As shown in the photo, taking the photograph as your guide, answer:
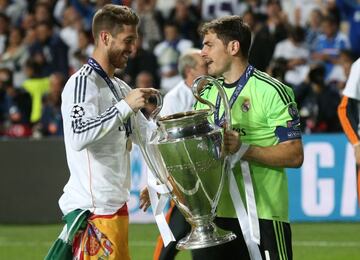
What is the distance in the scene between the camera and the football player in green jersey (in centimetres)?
537

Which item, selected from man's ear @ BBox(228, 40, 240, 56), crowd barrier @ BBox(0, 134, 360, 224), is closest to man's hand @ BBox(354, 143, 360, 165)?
man's ear @ BBox(228, 40, 240, 56)

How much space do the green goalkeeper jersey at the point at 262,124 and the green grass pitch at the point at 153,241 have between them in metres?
4.50

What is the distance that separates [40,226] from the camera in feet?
42.4

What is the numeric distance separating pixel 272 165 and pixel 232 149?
308mm

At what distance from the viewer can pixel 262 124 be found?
17.9 ft

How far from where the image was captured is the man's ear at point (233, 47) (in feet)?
17.9

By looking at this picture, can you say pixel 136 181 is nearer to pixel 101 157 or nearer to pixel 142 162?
pixel 142 162

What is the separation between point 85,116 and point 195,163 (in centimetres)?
62

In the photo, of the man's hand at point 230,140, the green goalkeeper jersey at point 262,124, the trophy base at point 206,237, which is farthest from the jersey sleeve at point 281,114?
the trophy base at point 206,237

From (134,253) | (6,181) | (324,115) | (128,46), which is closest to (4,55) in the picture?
(6,181)

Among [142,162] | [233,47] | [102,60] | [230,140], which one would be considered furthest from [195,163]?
[142,162]

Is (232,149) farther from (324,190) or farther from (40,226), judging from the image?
(40,226)

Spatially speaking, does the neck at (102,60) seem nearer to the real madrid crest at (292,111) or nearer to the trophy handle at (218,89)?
the trophy handle at (218,89)

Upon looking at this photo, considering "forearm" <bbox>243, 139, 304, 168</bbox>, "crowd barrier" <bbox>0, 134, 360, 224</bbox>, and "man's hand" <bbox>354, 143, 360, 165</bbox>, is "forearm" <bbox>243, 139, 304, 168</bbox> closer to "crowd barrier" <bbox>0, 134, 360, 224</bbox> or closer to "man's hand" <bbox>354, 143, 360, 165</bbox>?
"man's hand" <bbox>354, 143, 360, 165</bbox>
